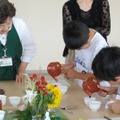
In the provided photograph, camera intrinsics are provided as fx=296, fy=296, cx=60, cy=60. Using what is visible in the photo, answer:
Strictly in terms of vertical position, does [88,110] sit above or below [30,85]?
below

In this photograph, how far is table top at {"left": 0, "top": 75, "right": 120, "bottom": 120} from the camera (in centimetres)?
162

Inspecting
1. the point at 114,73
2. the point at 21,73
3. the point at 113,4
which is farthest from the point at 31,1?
the point at 114,73

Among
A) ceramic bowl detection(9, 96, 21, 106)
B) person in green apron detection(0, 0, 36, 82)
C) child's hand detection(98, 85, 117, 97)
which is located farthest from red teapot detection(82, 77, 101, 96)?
person in green apron detection(0, 0, 36, 82)

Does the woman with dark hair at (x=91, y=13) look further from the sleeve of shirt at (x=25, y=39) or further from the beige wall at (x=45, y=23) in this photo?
the beige wall at (x=45, y=23)

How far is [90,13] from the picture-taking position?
259cm

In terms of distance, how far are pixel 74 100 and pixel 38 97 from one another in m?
0.55

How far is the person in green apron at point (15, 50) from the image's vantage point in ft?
7.09

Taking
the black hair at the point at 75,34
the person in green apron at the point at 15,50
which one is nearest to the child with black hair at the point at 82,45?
the black hair at the point at 75,34

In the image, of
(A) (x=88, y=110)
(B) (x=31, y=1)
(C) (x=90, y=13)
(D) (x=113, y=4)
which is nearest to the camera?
(A) (x=88, y=110)

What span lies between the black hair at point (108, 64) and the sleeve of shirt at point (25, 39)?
0.82 metres

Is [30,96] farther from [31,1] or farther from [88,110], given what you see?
[31,1]

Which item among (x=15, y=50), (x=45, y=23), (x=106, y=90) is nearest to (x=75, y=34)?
(x=106, y=90)

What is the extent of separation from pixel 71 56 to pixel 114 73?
142 cm

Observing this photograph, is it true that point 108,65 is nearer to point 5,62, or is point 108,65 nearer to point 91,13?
point 5,62
